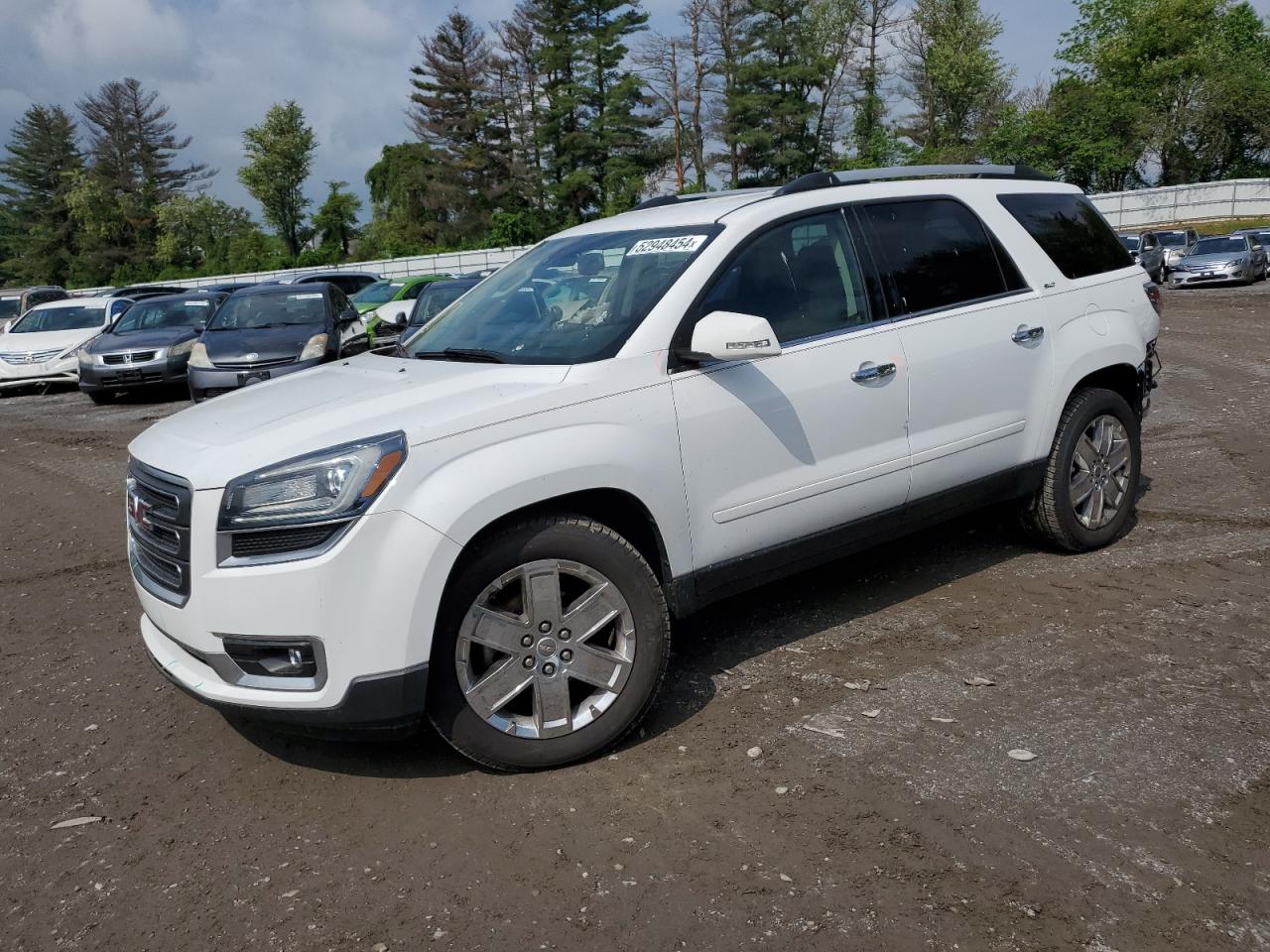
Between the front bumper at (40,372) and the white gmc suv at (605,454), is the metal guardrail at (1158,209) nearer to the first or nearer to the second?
the front bumper at (40,372)

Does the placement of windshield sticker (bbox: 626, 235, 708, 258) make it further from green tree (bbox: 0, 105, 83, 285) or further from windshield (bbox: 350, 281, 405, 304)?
green tree (bbox: 0, 105, 83, 285)

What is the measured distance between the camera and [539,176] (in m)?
59.8

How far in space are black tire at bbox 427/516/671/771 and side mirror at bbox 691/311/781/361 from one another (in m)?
0.73

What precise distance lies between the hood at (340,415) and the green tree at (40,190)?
91.1 metres

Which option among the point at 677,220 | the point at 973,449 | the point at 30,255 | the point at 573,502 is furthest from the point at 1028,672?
the point at 30,255

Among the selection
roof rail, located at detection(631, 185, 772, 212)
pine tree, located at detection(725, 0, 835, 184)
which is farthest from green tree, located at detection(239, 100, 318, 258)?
roof rail, located at detection(631, 185, 772, 212)

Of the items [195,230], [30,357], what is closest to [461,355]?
[30,357]

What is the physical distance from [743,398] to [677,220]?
922 millimetres

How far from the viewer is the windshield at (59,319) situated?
18500 mm

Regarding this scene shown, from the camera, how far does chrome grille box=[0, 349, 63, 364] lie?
17.7 m

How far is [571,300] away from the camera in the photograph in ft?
14.0

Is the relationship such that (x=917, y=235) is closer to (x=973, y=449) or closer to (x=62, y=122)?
(x=973, y=449)

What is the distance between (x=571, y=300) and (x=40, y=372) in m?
16.6

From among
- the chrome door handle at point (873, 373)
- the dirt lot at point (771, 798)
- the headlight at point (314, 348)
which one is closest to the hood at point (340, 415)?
the dirt lot at point (771, 798)
